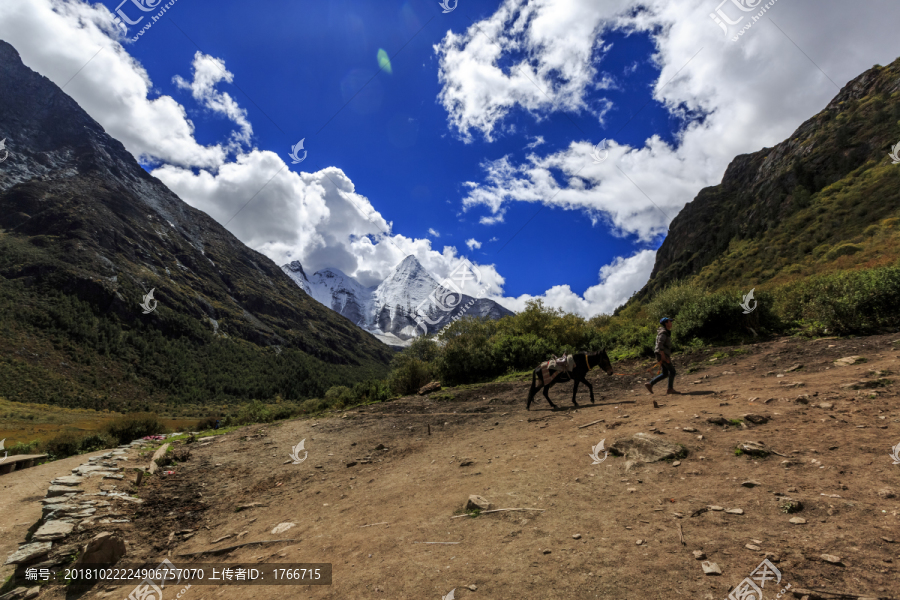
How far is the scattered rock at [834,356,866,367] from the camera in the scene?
8766 millimetres

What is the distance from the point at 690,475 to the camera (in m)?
4.73

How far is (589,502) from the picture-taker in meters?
4.51

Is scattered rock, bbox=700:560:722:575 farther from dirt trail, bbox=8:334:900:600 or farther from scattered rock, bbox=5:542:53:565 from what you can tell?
scattered rock, bbox=5:542:53:565

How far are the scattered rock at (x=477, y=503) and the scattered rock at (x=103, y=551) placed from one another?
4904mm

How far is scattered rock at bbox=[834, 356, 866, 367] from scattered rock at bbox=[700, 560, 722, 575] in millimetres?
9484

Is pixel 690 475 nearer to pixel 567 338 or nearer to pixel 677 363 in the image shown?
pixel 677 363

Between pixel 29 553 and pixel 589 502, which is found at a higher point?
pixel 29 553

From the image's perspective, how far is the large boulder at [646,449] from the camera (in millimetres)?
5355

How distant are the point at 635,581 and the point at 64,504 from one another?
353 inches

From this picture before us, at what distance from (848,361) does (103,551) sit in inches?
596
